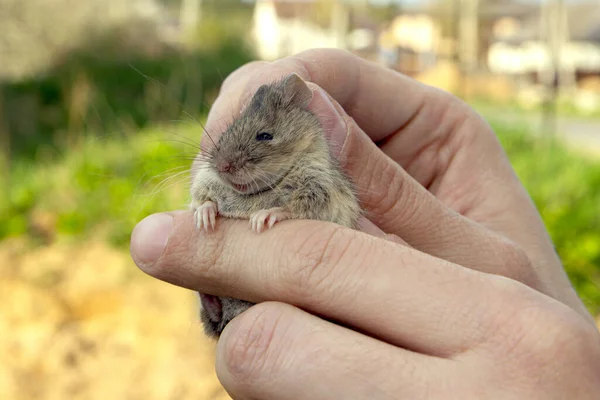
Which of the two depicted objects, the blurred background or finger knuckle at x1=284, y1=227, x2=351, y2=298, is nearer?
finger knuckle at x1=284, y1=227, x2=351, y2=298

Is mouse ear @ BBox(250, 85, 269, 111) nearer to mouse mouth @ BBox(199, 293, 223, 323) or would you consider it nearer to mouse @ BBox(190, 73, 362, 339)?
mouse @ BBox(190, 73, 362, 339)

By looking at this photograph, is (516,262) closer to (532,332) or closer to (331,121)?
(532,332)

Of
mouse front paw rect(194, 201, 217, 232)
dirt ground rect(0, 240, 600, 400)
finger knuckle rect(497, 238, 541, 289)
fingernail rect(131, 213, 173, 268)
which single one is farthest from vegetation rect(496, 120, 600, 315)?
fingernail rect(131, 213, 173, 268)

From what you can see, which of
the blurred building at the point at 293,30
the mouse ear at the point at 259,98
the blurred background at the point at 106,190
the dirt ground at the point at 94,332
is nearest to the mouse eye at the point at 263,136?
the mouse ear at the point at 259,98

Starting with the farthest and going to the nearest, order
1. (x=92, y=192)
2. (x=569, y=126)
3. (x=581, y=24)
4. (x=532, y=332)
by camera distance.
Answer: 1. (x=581, y=24)
2. (x=569, y=126)
3. (x=92, y=192)
4. (x=532, y=332)

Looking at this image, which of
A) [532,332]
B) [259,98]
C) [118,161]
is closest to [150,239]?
[259,98]

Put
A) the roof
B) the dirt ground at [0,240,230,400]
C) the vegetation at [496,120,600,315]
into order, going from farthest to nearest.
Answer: the roof
the vegetation at [496,120,600,315]
the dirt ground at [0,240,230,400]
